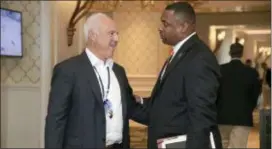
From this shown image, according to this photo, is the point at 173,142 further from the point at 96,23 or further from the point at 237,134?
the point at 237,134

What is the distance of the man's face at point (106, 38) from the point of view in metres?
2.66

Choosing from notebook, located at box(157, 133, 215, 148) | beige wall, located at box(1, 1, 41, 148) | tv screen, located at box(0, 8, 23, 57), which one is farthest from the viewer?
beige wall, located at box(1, 1, 41, 148)

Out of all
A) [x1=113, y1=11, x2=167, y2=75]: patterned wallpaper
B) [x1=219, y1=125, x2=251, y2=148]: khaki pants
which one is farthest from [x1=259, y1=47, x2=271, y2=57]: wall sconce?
[x1=219, y1=125, x2=251, y2=148]: khaki pants

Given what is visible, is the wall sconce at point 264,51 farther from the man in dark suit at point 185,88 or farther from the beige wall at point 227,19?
the man in dark suit at point 185,88

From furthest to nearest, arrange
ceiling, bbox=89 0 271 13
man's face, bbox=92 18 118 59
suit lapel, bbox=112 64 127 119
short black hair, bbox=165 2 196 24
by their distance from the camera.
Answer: ceiling, bbox=89 0 271 13, suit lapel, bbox=112 64 127 119, man's face, bbox=92 18 118 59, short black hair, bbox=165 2 196 24

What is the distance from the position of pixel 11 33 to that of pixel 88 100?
303 centimetres

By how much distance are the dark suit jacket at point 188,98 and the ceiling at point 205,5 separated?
5230 mm

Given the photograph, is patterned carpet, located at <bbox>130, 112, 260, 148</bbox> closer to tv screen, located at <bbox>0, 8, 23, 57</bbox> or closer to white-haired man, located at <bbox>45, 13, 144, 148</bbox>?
tv screen, located at <bbox>0, 8, 23, 57</bbox>

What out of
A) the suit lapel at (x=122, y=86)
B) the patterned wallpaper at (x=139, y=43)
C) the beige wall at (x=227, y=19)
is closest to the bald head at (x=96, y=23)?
the suit lapel at (x=122, y=86)

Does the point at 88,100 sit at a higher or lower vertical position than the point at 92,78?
lower

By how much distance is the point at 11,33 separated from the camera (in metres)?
5.36

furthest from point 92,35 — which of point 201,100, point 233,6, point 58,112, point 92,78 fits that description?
point 233,6

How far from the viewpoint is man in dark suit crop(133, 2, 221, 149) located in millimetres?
2338

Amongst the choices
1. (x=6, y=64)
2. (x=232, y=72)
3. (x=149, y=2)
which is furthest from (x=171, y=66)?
(x=149, y=2)
